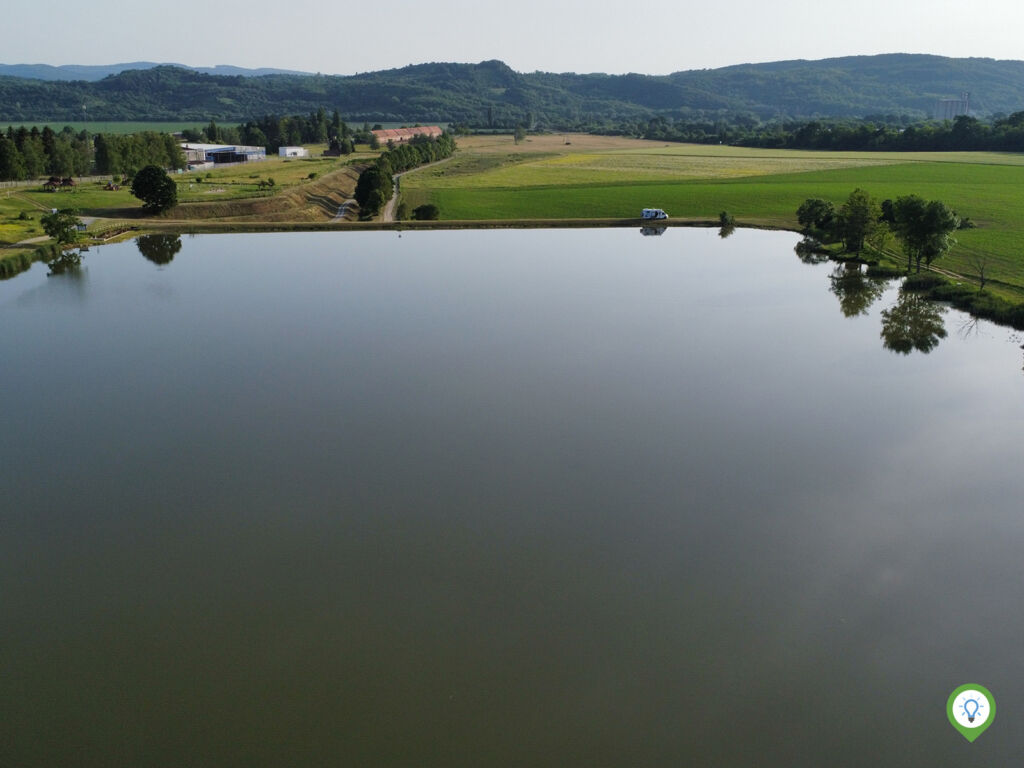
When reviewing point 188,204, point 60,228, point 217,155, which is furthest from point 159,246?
point 217,155

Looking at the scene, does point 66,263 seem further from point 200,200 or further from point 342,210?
point 342,210

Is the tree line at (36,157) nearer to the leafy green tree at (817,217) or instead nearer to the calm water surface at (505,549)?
the calm water surface at (505,549)

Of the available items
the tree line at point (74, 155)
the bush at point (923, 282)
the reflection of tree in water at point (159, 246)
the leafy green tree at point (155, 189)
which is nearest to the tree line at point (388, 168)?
the leafy green tree at point (155, 189)

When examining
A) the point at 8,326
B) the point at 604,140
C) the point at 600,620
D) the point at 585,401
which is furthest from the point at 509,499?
the point at 604,140

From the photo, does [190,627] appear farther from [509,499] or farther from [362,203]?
[362,203]

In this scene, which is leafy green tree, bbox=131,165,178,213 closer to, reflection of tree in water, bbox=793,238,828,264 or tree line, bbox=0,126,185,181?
tree line, bbox=0,126,185,181

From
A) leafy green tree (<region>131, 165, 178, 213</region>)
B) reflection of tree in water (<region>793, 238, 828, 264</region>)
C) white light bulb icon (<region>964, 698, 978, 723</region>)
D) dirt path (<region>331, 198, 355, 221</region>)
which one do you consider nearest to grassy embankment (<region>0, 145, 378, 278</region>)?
dirt path (<region>331, 198, 355, 221</region>)
